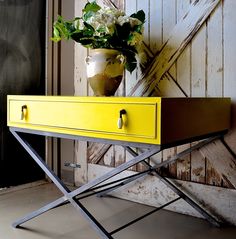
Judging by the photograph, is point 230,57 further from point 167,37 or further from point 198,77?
point 167,37

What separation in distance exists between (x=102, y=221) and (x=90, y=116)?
712 millimetres

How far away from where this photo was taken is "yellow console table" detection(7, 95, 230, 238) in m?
1.14

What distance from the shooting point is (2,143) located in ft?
7.18

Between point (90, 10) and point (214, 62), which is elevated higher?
point (90, 10)

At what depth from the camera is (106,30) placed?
5.21ft

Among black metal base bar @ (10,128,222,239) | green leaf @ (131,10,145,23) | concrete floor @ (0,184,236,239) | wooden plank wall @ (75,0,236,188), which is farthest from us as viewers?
green leaf @ (131,10,145,23)

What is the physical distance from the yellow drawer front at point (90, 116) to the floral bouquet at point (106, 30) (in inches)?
16.5

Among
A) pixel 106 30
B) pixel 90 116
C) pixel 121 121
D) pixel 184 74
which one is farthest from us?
pixel 184 74

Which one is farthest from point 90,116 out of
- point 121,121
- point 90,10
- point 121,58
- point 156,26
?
point 156,26

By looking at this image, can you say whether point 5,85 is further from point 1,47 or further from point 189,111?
point 189,111

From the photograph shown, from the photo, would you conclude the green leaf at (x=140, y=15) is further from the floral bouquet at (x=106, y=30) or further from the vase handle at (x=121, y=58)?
the vase handle at (x=121, y=58)

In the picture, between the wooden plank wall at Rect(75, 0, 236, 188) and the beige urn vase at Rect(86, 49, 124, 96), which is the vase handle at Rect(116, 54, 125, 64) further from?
the wooden plank wall at Rect(75, 0, 236, 188)

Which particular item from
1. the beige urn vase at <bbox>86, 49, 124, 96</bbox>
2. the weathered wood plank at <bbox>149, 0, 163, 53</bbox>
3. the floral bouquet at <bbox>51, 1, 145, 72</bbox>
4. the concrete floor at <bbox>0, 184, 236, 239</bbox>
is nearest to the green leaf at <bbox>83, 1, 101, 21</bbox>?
the floral bouquet at <bbox>51, 1, 145, 72</bbox>

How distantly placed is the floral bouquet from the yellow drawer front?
1.38 ft
